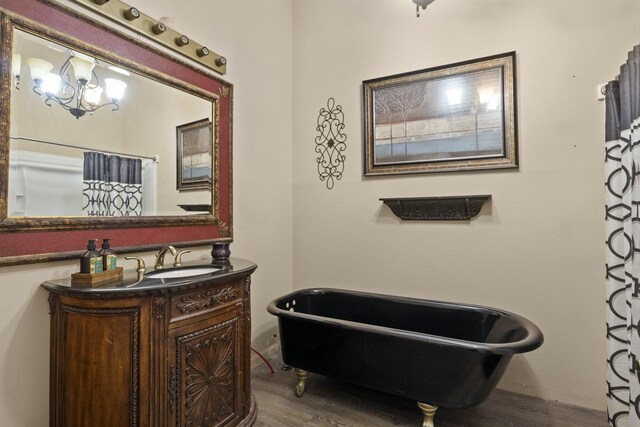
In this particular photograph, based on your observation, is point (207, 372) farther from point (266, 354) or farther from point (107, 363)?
point (266, 354)

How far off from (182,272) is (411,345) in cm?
128

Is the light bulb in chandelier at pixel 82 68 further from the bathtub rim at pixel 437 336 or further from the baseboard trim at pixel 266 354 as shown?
the baseboard trim at pixel 266 354

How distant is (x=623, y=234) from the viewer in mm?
1578

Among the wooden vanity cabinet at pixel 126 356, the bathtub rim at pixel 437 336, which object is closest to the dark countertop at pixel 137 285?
the wooden vanity cabinet at pixel 126 356

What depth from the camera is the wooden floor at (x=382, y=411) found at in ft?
5.92

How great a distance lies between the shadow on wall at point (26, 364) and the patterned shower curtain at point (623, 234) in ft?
8.41

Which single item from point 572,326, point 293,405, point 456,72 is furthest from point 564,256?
point 293,405

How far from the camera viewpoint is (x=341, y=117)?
2723mm

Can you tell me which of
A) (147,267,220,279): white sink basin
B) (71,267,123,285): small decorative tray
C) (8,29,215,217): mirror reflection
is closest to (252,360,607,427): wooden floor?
(147,267,220,279): white sink basin

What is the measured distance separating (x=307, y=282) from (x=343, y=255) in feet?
1.44

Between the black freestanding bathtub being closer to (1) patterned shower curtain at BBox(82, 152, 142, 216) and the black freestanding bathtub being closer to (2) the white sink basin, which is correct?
(2) the white sink basin

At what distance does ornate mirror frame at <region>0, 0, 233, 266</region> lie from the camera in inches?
49.4

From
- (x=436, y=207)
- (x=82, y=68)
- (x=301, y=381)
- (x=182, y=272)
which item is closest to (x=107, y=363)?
(x=182, y=272)

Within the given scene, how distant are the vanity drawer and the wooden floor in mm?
Answer: 782
